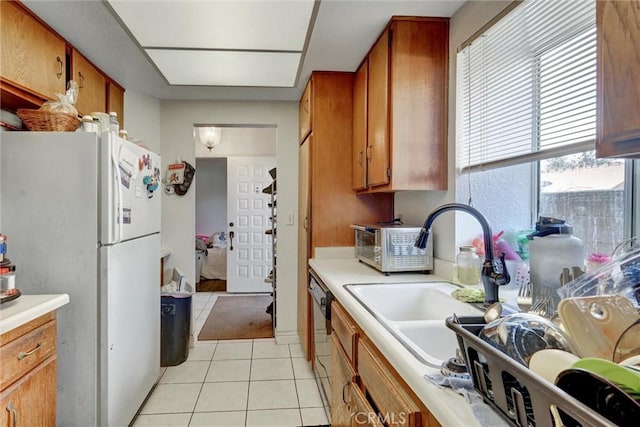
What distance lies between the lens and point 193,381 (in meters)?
2.47

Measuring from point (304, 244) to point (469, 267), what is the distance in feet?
5.04

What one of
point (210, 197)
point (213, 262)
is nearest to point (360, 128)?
point (213, 262)

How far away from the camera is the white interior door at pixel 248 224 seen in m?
4.98

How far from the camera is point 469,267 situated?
5.08ft

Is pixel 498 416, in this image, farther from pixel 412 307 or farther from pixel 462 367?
pixel 412 307

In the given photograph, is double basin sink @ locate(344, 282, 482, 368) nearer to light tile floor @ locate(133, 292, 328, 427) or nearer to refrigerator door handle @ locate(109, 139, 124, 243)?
light tile floor @ locate(133, 292, 328, 427)

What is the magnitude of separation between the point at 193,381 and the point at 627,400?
260 cm

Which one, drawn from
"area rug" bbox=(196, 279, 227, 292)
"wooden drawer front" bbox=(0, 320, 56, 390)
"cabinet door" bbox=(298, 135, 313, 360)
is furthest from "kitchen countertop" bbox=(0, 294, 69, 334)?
"area rug" bbox=(196, 279, 227, 292)

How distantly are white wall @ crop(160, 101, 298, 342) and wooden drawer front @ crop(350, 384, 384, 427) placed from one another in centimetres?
203

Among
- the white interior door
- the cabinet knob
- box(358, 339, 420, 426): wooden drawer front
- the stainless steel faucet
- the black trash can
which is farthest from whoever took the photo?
the white interior door

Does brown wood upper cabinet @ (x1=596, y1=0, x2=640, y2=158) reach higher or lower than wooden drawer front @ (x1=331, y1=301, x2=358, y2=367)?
higher

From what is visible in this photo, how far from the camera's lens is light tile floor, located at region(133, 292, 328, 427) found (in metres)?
2.03

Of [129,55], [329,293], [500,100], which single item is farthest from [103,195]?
[500,100]

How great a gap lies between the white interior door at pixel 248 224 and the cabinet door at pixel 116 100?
87.6 inches
